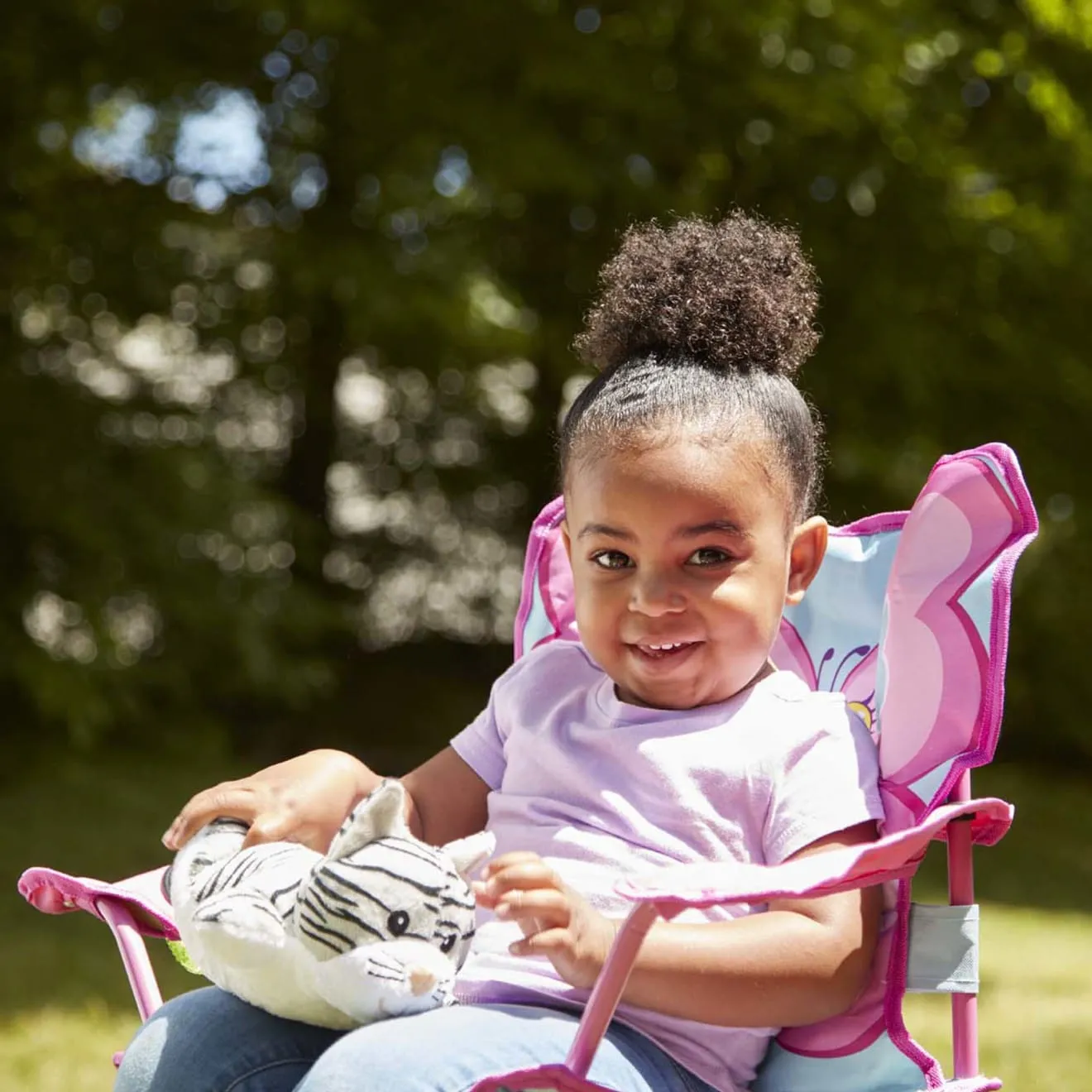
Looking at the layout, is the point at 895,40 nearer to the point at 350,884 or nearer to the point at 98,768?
the point at 98,768

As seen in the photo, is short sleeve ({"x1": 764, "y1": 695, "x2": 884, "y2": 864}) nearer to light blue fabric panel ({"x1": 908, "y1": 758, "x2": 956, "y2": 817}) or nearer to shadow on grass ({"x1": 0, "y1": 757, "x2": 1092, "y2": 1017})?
light blue fabric panel ({"x1": 908, "y1": 758, "x2": 956, "y2": 817})

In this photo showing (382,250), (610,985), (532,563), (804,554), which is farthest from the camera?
(382,250)

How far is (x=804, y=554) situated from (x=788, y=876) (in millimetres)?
626

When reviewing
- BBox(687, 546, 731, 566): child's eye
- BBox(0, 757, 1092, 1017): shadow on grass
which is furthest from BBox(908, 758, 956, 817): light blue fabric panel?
BBox(0, 757, 1092, 1017): shadow on grass

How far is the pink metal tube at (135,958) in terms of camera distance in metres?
1.92

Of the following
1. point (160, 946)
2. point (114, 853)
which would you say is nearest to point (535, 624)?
point (160, 946)

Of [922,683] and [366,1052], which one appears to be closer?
[366,1052]

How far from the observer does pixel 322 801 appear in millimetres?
1977

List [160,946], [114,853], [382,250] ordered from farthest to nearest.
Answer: [382,250] < [114,853] < [160,946]

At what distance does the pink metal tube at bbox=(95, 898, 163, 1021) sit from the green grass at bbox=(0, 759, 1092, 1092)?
171 cm

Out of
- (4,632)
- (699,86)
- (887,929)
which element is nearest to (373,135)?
(699,86)

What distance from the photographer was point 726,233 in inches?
81.1

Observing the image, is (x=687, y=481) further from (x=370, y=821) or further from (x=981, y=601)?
(x=370, y=821)

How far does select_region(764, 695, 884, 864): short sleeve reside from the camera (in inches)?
69.7
